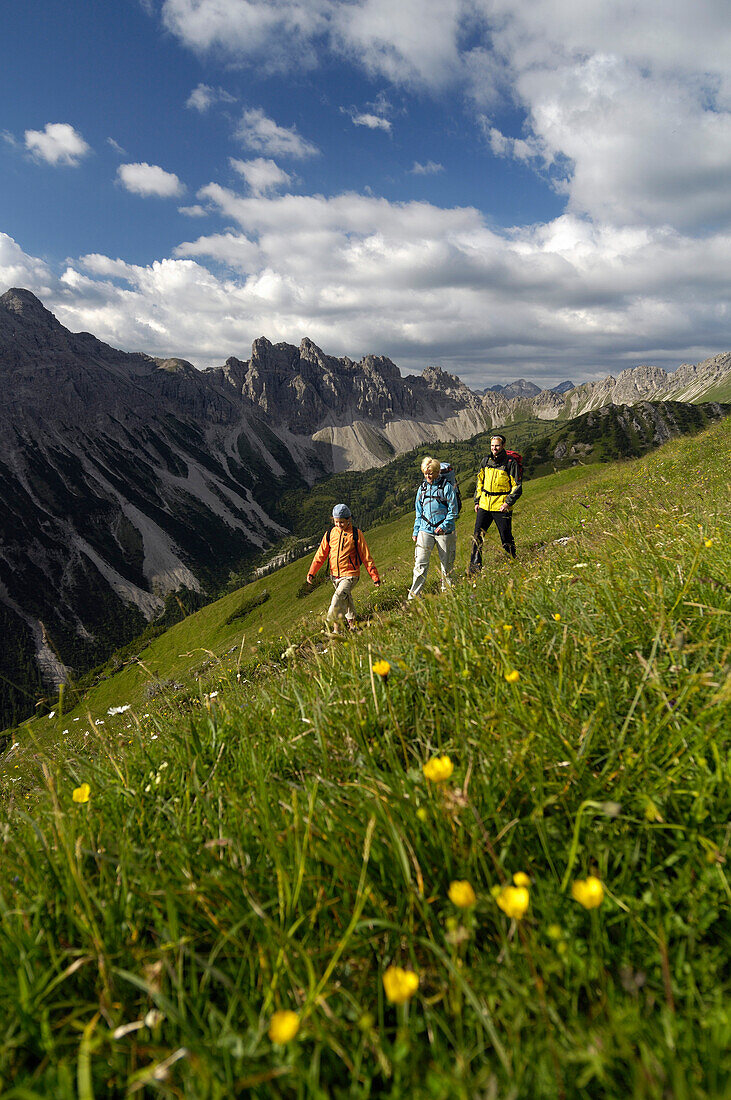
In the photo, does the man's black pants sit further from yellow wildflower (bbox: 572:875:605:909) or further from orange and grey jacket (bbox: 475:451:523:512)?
yellow wildflower (bbox: 572:875:605:909)

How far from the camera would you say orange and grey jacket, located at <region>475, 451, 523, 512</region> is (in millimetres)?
14922

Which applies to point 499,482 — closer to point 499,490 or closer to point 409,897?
point 499,490

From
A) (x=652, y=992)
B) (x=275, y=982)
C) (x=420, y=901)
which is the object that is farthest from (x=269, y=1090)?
(x=652, y=992)

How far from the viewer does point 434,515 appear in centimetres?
1412

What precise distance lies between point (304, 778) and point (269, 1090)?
4.96 feet

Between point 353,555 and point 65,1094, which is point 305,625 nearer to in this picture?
point 353,555

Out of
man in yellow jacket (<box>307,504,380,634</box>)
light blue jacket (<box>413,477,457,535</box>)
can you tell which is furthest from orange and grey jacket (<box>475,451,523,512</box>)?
man in yellow jacket (<box>307,504,380,634</box>)

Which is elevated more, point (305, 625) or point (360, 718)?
point (360, 718)

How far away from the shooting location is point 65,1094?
1385 mm

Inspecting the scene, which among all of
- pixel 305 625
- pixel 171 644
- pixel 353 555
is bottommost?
pixel 171 644

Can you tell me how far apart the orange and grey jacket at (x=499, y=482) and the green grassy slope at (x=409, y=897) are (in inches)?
455

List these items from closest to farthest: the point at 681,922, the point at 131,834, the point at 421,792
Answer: the point at 681,922 → the point at 421,792 → the point at 131,834

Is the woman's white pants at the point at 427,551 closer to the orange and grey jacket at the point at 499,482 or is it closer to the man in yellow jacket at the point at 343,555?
the man in yellow jacket at the point at 343,555

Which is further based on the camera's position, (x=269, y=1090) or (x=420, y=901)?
(x=420, y=901)
